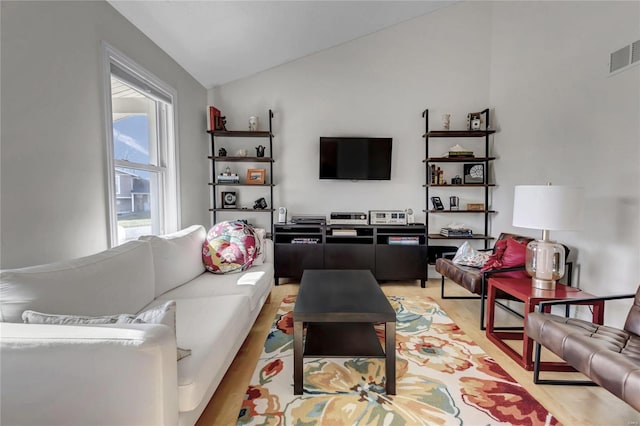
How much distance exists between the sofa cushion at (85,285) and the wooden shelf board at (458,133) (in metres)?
3.31

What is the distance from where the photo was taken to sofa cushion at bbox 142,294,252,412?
43.9 inches

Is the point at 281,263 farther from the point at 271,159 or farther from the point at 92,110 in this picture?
the point at 92,110

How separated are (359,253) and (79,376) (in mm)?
2840

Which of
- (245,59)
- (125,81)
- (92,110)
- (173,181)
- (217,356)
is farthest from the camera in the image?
(245,59)

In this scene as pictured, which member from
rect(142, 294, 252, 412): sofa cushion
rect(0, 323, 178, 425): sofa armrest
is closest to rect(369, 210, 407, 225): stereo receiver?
rect(142, 294, 252, 412): sofa cushion

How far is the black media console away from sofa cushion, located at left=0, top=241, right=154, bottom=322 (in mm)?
1818

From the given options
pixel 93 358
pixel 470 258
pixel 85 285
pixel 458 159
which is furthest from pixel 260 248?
pixel 458 159

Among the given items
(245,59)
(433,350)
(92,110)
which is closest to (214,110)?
(245,59)

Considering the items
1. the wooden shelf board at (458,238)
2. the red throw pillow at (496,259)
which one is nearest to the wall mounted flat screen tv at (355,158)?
the wooden shelf board at (458,238)

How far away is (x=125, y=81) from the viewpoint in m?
2.26

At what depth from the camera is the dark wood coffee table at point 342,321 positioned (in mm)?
1579

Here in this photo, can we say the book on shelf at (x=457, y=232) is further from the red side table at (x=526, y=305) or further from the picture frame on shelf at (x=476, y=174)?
the red side table at (x=526, y=305)

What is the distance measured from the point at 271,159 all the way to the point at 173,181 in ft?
3.75

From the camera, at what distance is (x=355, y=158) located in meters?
3.69
